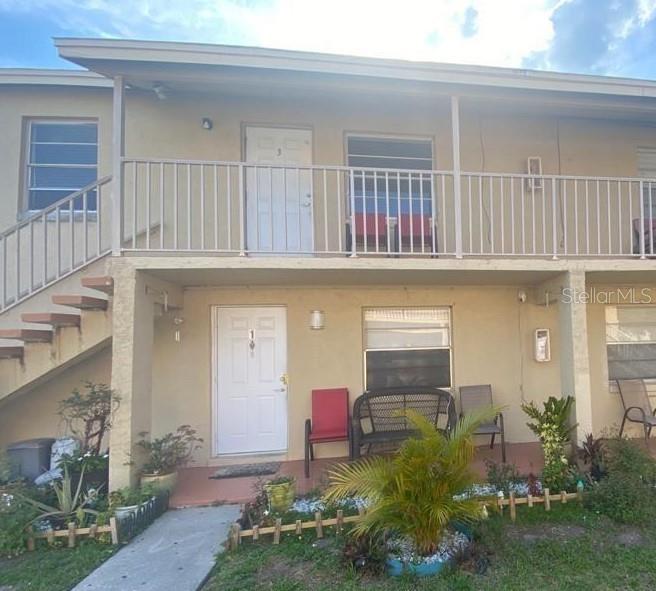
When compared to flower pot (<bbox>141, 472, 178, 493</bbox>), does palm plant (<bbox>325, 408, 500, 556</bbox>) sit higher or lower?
higher

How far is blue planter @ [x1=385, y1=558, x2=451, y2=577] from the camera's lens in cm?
287

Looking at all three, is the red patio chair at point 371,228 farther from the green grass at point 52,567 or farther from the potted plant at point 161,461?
the green grass at point 52,567

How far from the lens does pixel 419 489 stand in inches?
110

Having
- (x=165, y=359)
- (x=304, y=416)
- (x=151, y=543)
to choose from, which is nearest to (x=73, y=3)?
(x=165, y=359)

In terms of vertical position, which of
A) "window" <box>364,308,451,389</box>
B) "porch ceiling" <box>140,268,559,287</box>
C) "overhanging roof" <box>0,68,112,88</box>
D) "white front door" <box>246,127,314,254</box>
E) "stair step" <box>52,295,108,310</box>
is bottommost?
"window" <box>364,308,451,389</box>

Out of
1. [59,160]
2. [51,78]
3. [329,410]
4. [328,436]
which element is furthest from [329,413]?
[51,78]

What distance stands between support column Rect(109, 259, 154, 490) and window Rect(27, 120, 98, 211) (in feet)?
7.24

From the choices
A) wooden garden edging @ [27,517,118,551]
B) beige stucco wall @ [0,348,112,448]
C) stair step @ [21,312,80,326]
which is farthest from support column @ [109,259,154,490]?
beige stucco wall @ [0,348,112,448]

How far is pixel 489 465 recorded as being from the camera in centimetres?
416

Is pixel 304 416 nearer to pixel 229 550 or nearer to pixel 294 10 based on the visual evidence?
pixel 229 550

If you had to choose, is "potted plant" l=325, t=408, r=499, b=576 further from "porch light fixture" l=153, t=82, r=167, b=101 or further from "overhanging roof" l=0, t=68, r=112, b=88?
"overhanging roof" l=0, t=68, r=112, b=88

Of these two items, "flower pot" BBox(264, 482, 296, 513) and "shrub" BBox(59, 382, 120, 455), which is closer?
"flower pot" BBox(264, 482, 296, 513)

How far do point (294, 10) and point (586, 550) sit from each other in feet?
30.5

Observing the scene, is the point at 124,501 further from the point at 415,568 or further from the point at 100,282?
the point at 415,568
